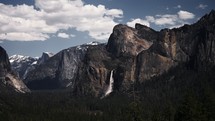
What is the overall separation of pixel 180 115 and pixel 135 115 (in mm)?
14540

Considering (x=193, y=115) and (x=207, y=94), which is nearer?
(x=193, y=115)

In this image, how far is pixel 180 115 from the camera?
271 ft

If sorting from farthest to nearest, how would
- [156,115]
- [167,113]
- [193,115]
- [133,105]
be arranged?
[167,113] < [156,115] < [133,105] < [193,115]

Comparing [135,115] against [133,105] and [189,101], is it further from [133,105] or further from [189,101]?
[189,101]

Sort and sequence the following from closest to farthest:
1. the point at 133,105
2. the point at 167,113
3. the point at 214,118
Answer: the point at 214,118 < the point at 133,105 < the point at 167,113

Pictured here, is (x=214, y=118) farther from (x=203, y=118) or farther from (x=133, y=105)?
(x=133, y=105)

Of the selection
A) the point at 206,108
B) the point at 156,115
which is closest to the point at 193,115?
the point at 206,108

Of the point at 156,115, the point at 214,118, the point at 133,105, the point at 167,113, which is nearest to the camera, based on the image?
the point at 214,118

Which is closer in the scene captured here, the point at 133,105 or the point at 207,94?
the point at 207,94

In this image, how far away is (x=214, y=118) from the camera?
86.5m

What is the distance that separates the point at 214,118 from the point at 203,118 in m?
6.58

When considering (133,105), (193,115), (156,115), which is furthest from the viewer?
(156,115)

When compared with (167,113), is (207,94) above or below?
above

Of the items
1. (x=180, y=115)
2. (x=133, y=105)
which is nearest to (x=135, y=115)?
(x=133, y=105)
